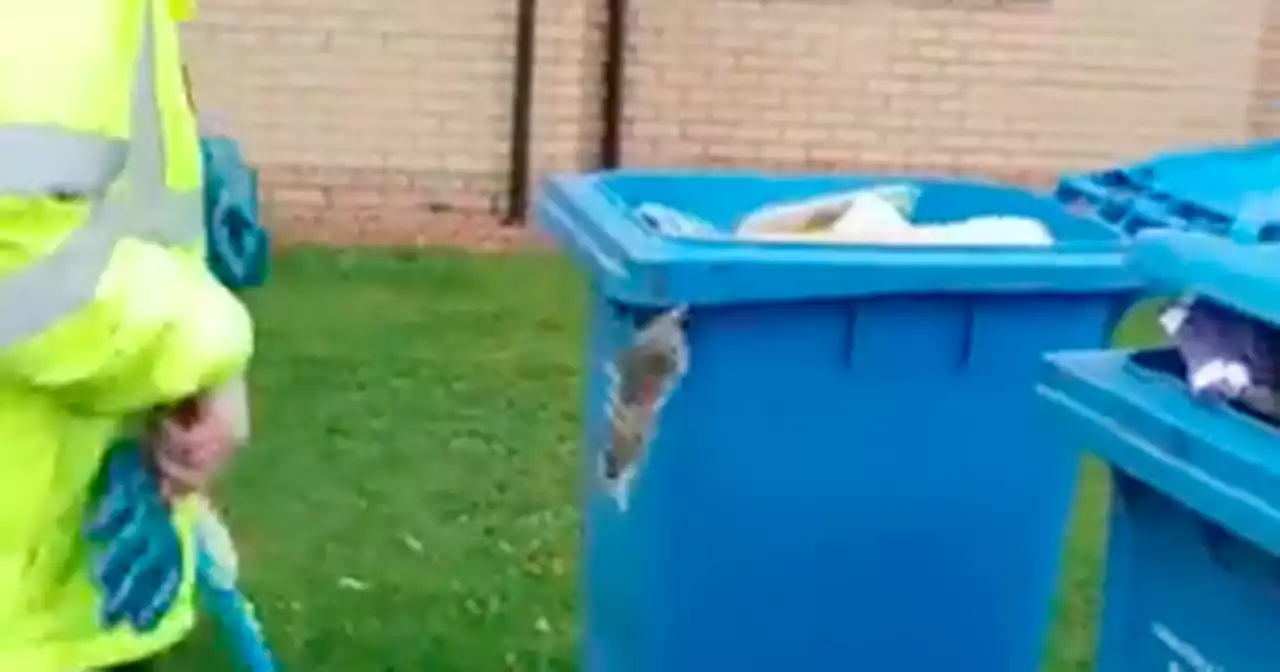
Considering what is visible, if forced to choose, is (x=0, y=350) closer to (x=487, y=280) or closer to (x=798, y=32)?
(x=487, y=280)

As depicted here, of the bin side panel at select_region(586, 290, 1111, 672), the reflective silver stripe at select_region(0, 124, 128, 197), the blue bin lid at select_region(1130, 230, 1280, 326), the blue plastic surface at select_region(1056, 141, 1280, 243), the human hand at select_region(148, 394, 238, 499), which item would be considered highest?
the reflective silver stripe at select_region(0, 124, 128, 197)

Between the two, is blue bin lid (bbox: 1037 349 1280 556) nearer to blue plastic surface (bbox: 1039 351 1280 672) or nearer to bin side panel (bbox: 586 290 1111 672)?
blue plastic surface (bbox: 1039 351 1280 672)

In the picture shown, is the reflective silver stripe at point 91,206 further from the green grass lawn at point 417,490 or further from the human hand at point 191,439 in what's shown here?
the green grass lawn at point 417,490

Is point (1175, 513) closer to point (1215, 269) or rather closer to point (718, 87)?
point (1215, 269)

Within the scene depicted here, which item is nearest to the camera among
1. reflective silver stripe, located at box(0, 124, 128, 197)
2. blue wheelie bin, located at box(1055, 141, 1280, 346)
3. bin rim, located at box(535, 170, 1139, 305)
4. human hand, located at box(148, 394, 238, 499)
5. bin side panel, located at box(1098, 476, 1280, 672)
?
reflective silver stripe, located at box(0, 124, 128, 197)

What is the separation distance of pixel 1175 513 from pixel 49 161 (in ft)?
4.21

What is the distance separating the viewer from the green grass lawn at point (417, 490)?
16.8 feet

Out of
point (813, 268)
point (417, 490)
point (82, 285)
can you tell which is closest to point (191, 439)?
point (82, 285)

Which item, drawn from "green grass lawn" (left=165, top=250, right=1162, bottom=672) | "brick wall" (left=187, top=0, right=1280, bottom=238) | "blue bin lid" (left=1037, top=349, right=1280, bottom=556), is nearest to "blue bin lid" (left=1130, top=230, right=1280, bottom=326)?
"blue bin lid" (left=1037, top=349, right=1280, bottom=556)

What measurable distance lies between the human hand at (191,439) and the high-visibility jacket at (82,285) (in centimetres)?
4

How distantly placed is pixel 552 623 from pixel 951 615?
5.33ft

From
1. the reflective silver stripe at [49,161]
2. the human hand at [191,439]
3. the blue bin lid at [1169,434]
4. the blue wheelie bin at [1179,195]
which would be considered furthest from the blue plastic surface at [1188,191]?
the reflective silver stripe at [49,161]

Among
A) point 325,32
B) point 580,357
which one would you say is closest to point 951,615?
point 580,357

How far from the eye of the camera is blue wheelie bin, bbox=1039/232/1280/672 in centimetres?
258
